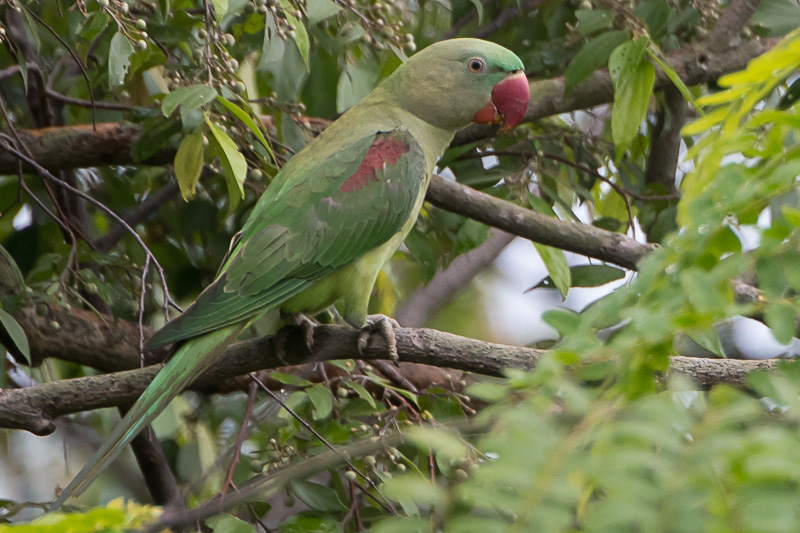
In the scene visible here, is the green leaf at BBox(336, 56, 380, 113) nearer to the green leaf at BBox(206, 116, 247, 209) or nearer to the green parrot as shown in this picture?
the green parrot

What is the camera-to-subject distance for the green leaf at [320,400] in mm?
1997

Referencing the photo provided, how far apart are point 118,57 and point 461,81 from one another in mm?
1126

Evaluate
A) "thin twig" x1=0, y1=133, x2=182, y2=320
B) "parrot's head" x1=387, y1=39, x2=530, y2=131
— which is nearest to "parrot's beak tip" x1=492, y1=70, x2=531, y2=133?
"parrot's head" x1=387, y1=39, x2=530, y2=131

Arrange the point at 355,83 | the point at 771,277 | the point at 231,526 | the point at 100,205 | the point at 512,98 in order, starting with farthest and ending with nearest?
the point at 512,98, the point at 355,83, the point at 100,205, the point at 231,526, the point at 771,277

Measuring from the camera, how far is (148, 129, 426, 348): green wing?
2.11 m

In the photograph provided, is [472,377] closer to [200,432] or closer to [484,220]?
[484,220]

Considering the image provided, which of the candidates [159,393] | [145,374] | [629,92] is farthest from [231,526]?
[629,92]

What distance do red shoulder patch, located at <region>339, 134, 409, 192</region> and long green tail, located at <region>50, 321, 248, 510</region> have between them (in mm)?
530

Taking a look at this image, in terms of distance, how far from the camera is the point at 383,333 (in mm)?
1974

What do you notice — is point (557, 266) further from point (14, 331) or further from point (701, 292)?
point (701, 292)

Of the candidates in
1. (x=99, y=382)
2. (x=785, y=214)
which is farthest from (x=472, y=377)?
(x=785, y=214)

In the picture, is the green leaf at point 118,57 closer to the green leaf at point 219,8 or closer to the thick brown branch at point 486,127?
the green leaf at point 219,8

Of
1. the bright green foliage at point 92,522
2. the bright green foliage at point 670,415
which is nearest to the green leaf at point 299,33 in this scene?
the bright green foliage at point 670,415

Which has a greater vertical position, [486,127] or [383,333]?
[486,127]
